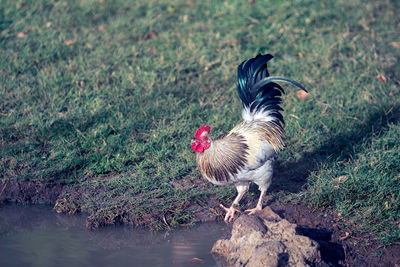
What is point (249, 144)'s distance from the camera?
448 cm

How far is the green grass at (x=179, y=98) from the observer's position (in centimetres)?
495

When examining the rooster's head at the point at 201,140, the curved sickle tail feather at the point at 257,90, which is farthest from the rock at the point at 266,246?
the curved sickle tail feather at the point at 257,90

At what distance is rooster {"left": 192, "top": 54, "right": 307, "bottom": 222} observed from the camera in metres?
4.41

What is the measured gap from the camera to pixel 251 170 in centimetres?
443

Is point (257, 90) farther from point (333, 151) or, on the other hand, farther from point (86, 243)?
point (86, 243)

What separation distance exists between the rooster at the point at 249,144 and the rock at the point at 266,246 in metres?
0.52

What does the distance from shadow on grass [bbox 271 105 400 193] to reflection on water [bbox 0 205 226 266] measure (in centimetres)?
105

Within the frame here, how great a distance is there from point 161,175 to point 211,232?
1026mm

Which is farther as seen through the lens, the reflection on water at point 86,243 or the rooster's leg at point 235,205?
the rooster's leg at point 235,205

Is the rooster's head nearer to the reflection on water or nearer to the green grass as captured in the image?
the green grass

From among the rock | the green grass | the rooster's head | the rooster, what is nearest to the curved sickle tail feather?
the rooster

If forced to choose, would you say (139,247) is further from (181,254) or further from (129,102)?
(129,102)

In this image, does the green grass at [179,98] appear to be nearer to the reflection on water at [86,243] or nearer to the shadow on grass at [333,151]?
the shadow on grass at [333,151]

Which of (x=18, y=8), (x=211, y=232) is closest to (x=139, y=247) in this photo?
(x=211, y=232)
